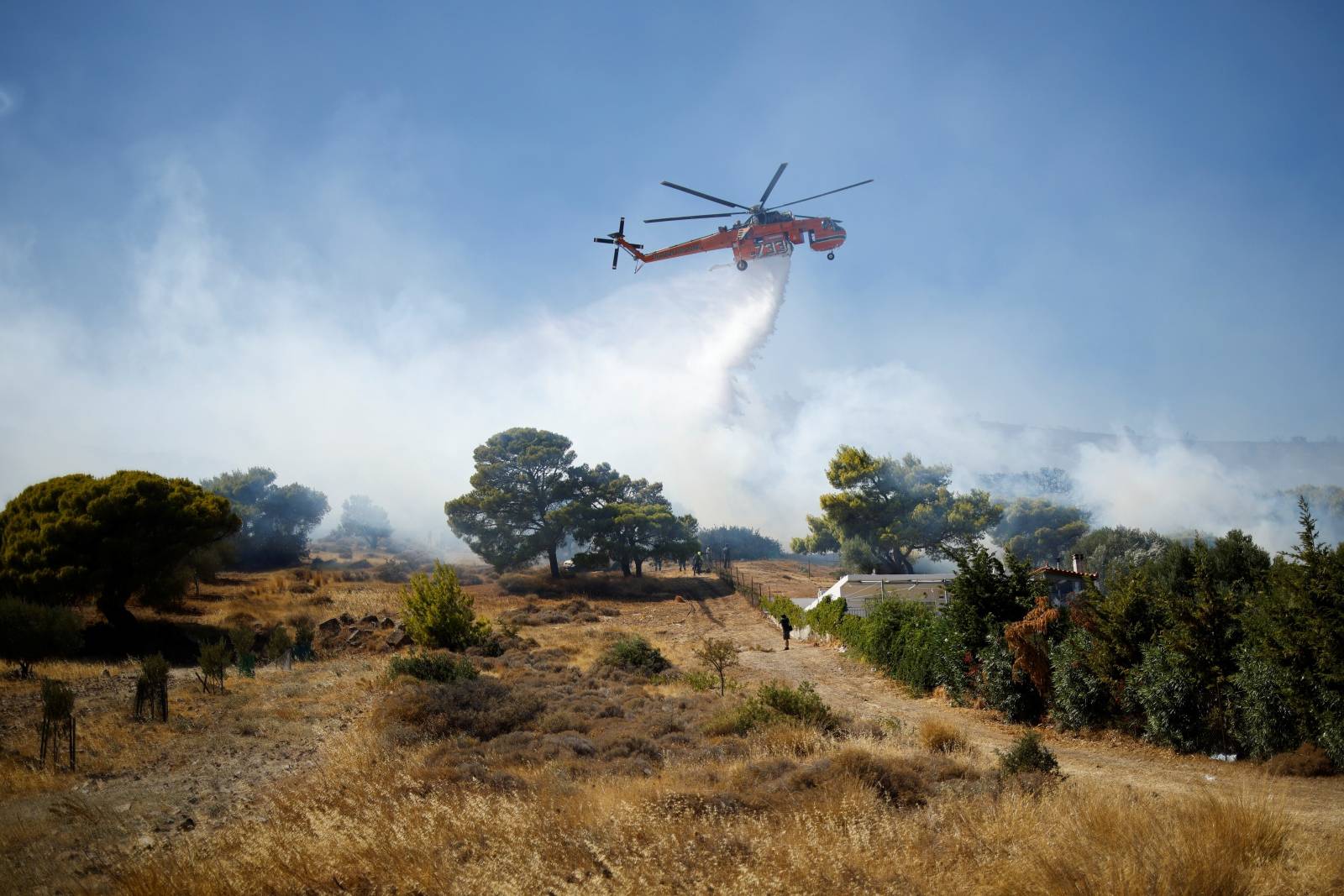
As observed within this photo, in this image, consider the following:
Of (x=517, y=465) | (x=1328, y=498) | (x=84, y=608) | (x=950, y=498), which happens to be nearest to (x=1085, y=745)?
(x=84, y=608)

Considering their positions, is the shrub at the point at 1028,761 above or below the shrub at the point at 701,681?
above

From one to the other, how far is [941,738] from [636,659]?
14.7 m

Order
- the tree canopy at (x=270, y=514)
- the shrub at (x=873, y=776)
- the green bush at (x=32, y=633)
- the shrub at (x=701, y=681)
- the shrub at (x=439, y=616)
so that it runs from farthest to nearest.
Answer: the tree canopy at (x=270, y=514) < the shrub at (x=439, y=616) < the green bush at (x=32, y=633) < the shrub at (x=701, y=681) < the shrub at (x=873, y=776)

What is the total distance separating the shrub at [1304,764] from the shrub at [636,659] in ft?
57.1

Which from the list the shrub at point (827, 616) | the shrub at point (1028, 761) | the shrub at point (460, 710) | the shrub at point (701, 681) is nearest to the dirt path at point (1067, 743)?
the shrub at point (827, 616)

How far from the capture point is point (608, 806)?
26.1 feet

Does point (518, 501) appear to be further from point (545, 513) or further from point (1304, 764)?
point (1304, 764)

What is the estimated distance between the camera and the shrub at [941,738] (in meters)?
12.8

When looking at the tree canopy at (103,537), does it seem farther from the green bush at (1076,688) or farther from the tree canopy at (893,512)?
the tree canopy at (893,512)

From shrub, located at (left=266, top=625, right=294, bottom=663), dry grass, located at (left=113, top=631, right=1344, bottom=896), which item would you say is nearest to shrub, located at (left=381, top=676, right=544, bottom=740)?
dry grass, located at (left=113, top=631, right=1344, bottom=896)

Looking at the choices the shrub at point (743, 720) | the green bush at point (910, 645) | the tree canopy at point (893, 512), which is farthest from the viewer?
the tree canopy at point (893, 512)

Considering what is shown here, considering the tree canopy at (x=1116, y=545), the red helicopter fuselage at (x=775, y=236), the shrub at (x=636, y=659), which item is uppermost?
the red helicopter fuselage at (x=775, y=236)

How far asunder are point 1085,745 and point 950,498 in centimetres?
5529

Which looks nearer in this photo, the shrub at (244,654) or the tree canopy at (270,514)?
the shrub at (244,654)
